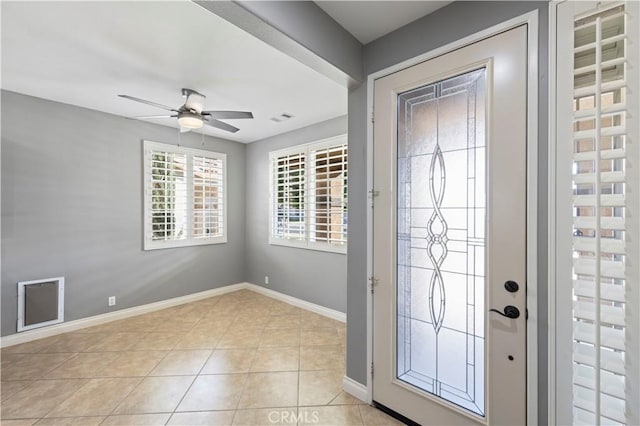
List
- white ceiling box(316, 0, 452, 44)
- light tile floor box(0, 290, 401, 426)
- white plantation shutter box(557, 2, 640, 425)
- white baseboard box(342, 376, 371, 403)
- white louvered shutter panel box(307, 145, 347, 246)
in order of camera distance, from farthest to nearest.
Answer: white louvered shutter panel box(307, 145, 347, 246), white baseboard box(342, 376, 371, 403), light tile floor box(0, 290, 401, 426), white ceiling box(316, 0, 452, 44), white plantation shutter box(557, 2, 640, 425)

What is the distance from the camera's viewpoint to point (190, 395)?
84.2 inches

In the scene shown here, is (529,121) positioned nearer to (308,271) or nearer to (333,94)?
(333,94)

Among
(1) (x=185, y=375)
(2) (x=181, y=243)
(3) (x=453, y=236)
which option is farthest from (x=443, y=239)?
(2) (x=181, y=243)

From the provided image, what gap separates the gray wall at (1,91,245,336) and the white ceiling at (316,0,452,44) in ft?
11.1

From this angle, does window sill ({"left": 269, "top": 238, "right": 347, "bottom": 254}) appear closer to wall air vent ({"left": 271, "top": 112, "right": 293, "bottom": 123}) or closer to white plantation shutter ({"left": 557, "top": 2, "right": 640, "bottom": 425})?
wall air vent ({"left": 271, "top": 112, "right": 293, "bottom": 123})

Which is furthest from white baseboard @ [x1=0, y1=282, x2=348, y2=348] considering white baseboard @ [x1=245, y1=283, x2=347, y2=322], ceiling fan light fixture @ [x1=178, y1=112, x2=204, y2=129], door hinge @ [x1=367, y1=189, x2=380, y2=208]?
ceiling fan light fixture @ [x1=178, y1=112, x2=204, y2=129]

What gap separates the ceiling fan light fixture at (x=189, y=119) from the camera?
2.69 m

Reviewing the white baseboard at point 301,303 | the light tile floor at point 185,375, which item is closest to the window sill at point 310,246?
the white baseboard at point 301,303

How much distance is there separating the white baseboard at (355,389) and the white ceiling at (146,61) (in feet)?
8.95

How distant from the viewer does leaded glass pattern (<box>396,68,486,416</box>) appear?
1554mm

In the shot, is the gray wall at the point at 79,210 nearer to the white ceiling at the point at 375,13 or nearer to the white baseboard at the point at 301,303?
the white baseboard at the point at 301,303

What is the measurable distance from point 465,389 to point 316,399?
3.62 feet

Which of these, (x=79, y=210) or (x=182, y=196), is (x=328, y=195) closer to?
(x=182, y=196)

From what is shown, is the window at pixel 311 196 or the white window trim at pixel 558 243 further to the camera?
the window at pixel 311 196
